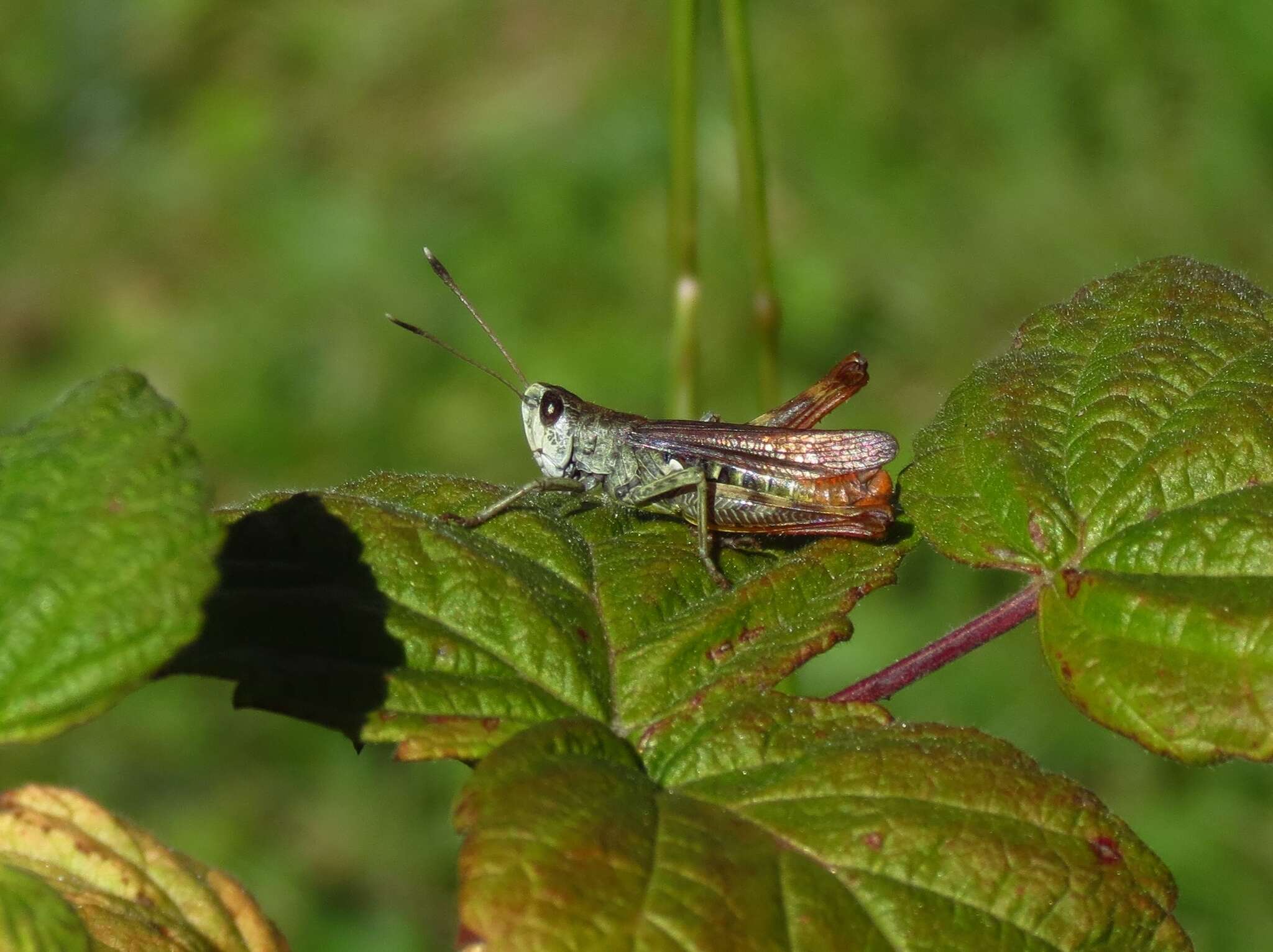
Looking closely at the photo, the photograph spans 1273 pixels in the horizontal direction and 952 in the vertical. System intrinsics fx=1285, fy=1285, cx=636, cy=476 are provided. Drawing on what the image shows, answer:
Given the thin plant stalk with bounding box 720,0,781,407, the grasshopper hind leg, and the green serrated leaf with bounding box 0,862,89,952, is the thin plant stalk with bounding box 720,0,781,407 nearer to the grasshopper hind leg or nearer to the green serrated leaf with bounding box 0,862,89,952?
the grasshopper hind leg

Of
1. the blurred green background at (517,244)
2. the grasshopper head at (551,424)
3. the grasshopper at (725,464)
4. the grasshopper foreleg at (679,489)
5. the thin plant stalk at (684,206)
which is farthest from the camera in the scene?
the blurred green background at (517,244)

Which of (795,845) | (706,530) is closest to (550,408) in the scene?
(706,530)

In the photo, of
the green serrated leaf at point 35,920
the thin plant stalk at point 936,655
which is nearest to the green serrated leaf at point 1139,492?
the thin plant stalk at point 936,655

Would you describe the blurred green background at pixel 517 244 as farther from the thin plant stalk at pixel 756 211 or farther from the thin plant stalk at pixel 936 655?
the thin plant stalk at pixel 936 655

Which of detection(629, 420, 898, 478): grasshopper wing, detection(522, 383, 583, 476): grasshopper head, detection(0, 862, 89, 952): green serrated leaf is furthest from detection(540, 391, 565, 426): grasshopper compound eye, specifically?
detection(0, 862, 89, 952): green serrated leaf

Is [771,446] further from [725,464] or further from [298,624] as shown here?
[298,624]

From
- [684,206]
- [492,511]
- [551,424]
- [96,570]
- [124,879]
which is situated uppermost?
[684,206]

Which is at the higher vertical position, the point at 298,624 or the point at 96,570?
the point at 96,570

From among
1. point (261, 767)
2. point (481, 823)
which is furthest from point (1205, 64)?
point (481, 823)
